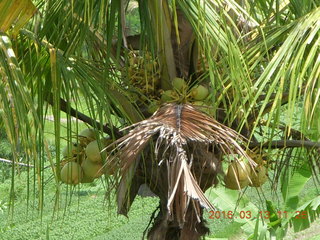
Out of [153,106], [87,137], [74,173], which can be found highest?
[153,106]

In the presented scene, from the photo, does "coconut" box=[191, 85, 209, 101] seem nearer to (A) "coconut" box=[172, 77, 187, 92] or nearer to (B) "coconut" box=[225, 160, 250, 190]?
(A) "coconut" box=[172, 77, 187, 92]

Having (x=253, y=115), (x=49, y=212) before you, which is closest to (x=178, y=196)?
(x=253, y=115)

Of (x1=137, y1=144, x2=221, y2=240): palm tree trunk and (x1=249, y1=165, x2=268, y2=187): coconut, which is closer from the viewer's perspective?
(x1=137, y1=144, x2=221, y2=240): palm tree trunk

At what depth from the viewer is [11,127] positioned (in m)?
1.60

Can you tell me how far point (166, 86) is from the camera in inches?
112

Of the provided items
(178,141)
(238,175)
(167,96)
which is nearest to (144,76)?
(167,96)

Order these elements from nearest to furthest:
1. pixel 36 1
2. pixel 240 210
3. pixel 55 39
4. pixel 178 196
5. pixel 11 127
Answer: pixel 11 127 < pixel 178 196 < pixel 55 39 < pixel 36 1 < pixel 240 210

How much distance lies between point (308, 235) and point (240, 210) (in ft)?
4.61

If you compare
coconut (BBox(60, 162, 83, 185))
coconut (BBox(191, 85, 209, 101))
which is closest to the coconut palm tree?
coconut (BBox(191, 85, 209, 101))

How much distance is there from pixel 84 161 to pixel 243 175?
25.7 inches

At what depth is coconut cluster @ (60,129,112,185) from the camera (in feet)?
8.67

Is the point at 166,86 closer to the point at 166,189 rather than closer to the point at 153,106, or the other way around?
the point at 153,106

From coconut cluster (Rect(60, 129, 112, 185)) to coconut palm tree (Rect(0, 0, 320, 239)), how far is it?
79 millimetres

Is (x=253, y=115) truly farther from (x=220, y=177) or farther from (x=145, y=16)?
(x=145, y=16)
